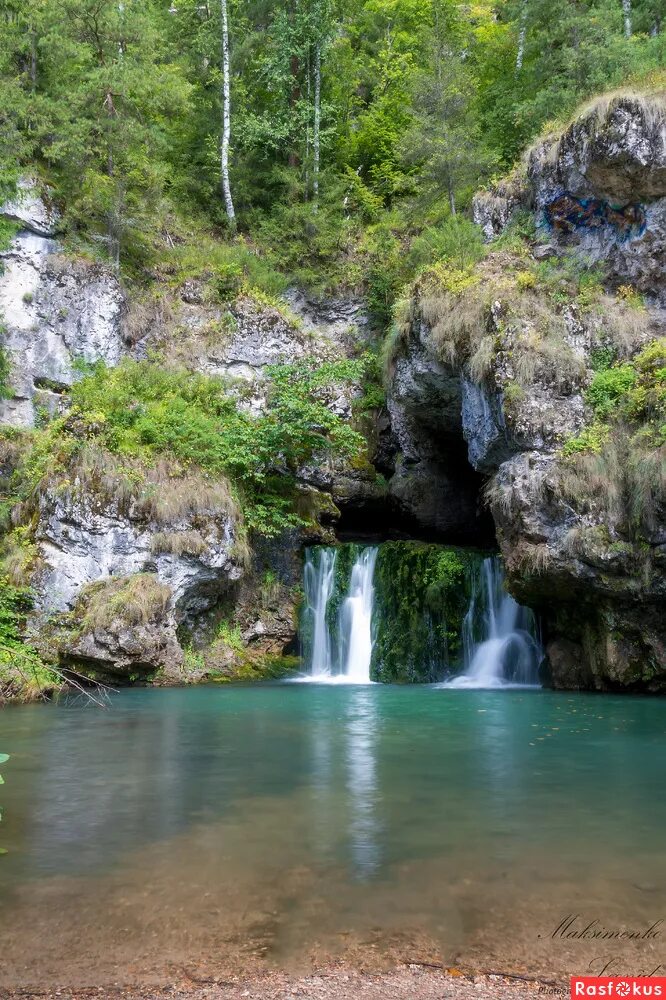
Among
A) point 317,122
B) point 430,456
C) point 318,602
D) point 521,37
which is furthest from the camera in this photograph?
point 521,37

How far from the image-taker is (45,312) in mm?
19469

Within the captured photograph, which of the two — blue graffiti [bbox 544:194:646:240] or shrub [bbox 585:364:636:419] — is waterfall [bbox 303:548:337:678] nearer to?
shrub [bbox 585:364:636:419]

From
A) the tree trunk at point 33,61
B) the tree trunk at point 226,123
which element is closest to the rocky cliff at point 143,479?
the tree trunk at point 33,61

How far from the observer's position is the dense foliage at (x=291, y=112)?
19.5 meters

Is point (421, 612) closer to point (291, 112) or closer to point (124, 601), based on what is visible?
point (124, 601)

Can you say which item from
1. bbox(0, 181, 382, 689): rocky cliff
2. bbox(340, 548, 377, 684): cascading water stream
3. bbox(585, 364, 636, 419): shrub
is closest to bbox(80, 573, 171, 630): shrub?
bbox(0, 181, 382, 689): rocky cliff

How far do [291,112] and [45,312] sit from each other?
11111 millimetres

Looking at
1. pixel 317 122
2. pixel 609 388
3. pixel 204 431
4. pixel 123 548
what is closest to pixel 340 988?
pixel 609 388

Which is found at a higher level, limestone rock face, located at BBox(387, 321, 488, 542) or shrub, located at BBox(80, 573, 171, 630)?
limestone rock face, located at BBox(387, 321, 488, 542)

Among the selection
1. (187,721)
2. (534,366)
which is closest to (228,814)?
(187,721)

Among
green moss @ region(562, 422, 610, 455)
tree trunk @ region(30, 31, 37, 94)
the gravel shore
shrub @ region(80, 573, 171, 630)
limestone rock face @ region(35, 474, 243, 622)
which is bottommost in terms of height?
the gravel shore

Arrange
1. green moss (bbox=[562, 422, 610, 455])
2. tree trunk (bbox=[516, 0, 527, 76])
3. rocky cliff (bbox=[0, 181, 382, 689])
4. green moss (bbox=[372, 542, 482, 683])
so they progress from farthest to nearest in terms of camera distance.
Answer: tree trunk (bbox=[516, 0, 527, 76]) < green moss (bbox=[372, 542, 482, 683]) < rocky cliff (bbox=[0, 181, 382, 689]) < green moss (bbox=[562, 422, 610, 455])

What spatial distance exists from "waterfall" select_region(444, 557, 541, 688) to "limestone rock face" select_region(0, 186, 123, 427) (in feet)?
38.1

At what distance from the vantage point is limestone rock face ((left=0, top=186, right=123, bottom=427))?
1891 cm
